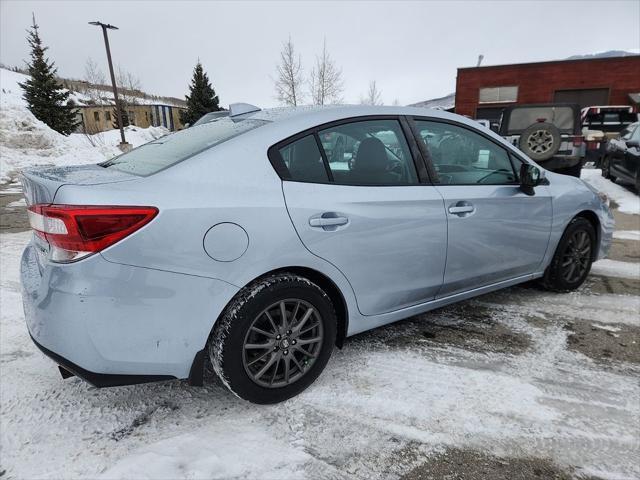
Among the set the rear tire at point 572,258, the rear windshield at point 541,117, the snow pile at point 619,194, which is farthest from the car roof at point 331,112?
the rear windshield at point 541,117

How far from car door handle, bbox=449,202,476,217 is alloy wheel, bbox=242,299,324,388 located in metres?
1.10

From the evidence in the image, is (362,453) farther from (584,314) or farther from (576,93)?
(576,93)

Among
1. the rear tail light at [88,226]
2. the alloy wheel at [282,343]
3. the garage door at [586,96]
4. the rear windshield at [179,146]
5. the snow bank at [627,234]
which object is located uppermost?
the garage door at [586,96]

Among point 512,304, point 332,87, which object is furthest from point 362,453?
point 332,87

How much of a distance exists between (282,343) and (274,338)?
0.05 meters

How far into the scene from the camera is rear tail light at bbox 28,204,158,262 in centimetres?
167

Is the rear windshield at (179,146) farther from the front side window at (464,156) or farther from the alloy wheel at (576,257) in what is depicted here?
the alloy wheel at (576,257)

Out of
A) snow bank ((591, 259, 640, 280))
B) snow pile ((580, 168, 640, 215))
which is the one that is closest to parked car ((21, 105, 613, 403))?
snow bank ((591, 259, 640, 280))

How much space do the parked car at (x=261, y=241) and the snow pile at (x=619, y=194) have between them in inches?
241

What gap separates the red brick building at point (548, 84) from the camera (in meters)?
25.1

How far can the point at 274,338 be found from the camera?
213 centimetres

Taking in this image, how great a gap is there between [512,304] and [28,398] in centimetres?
339

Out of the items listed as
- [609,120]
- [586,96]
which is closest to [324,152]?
[609,120]

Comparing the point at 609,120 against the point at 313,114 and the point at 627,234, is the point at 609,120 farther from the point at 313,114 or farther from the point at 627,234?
the point at 313,114
